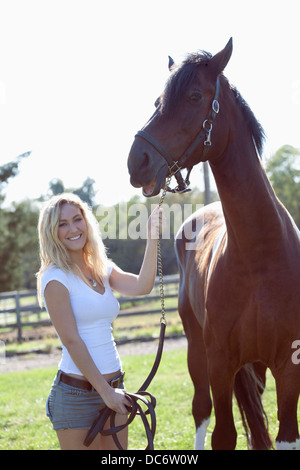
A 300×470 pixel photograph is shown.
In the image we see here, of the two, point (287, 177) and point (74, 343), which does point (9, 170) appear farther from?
point (287, 177)

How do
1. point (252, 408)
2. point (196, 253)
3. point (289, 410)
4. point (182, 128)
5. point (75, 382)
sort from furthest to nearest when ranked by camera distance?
point (196, 253), point (252, 408), point (289, 410), point (182, 128), point (75, 382)

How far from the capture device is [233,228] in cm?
274

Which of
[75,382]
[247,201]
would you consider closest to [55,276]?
[75,382]

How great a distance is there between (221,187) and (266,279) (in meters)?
0.58

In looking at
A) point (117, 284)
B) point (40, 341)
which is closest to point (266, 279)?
point (117, 284)

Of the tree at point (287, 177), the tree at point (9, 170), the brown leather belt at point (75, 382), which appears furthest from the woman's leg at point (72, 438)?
the tree at point (287, 177)

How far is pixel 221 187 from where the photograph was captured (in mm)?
2729

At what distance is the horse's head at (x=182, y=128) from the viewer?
2.35 meters

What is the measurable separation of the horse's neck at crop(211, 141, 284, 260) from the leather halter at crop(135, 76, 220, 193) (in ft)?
0.63

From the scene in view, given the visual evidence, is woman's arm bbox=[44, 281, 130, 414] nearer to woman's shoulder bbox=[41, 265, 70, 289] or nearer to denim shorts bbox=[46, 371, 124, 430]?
woman's shoulder bbox=[41, 265, 70, 289]

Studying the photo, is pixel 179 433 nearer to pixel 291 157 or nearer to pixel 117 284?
pixel 117 284

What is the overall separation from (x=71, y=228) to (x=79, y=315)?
47 cm

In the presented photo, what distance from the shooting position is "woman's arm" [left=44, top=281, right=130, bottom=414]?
2.23 meters

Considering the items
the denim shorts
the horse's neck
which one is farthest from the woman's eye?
the denim shorts
